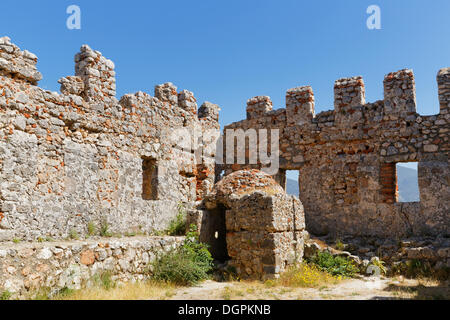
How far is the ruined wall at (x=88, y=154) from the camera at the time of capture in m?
6.93

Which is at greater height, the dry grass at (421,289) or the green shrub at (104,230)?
the green shrub at (104,230)

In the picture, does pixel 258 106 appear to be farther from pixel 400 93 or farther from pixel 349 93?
pixel 400 93

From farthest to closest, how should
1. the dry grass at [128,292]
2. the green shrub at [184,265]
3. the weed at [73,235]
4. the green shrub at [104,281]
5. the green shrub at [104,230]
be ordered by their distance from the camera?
the green shrub at [104,230], the green shrub at [184,265], the weed at [73,235], the green shrub at [104,281], the dry grass at [128,292]

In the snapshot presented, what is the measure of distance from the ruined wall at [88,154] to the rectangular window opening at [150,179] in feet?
0.08

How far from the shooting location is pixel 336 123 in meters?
12.2

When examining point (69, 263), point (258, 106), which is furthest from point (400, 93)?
point (69, 263)

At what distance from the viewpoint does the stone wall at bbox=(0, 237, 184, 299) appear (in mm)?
5486

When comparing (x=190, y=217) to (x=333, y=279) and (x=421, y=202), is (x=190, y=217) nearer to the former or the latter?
(x=333, y=279)

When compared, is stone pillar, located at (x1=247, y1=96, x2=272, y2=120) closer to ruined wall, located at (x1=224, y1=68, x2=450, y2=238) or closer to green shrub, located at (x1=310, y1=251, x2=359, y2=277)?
ruined wall, located at (x1=224, y1=68, x2=450, y2=238)

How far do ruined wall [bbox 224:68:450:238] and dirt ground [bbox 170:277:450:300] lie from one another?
2.49 meters

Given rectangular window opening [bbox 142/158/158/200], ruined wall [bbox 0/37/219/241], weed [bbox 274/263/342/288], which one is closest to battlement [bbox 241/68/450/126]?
ruined wall [bbox 0/37/219/241]

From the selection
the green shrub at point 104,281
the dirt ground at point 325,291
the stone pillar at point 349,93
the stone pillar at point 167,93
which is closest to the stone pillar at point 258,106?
the stone pillar at point 349,93

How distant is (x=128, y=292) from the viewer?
6.58 metres

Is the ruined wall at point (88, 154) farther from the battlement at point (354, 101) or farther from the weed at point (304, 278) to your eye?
the weed at point (304, 278)
